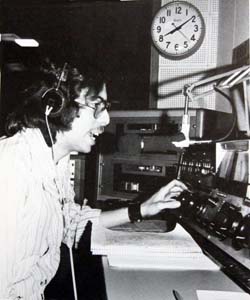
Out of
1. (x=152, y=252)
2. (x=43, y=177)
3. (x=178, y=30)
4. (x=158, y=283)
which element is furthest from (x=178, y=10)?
(x=158, y=283)

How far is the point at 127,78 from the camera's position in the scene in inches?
103

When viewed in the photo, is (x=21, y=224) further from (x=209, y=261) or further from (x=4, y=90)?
(x=4, y=90)

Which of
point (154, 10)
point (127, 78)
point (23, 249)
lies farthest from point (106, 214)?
point (154, 10)

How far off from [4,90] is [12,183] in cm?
217

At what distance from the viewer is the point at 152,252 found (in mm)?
1198

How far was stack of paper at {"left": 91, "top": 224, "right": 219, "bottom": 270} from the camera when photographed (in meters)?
1.12

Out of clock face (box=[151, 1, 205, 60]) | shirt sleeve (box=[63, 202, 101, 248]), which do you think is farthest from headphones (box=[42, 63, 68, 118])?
clock face (box=[151, 1, 205, 60])

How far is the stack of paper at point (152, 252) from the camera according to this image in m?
1.12

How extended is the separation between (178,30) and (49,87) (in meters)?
1.29

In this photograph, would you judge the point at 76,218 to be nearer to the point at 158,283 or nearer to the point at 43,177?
the point at 43,177

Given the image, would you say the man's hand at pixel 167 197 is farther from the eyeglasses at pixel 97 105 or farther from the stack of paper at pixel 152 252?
the eyeglasses at pixel 97 105

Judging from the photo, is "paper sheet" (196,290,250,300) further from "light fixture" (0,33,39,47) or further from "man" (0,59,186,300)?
"light fixture" (0,33,39,47)

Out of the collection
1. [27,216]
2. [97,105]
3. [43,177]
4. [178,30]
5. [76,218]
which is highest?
[178,30]

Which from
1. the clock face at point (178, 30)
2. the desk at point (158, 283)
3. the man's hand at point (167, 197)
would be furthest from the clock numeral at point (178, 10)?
the desk at point (158, 283)
